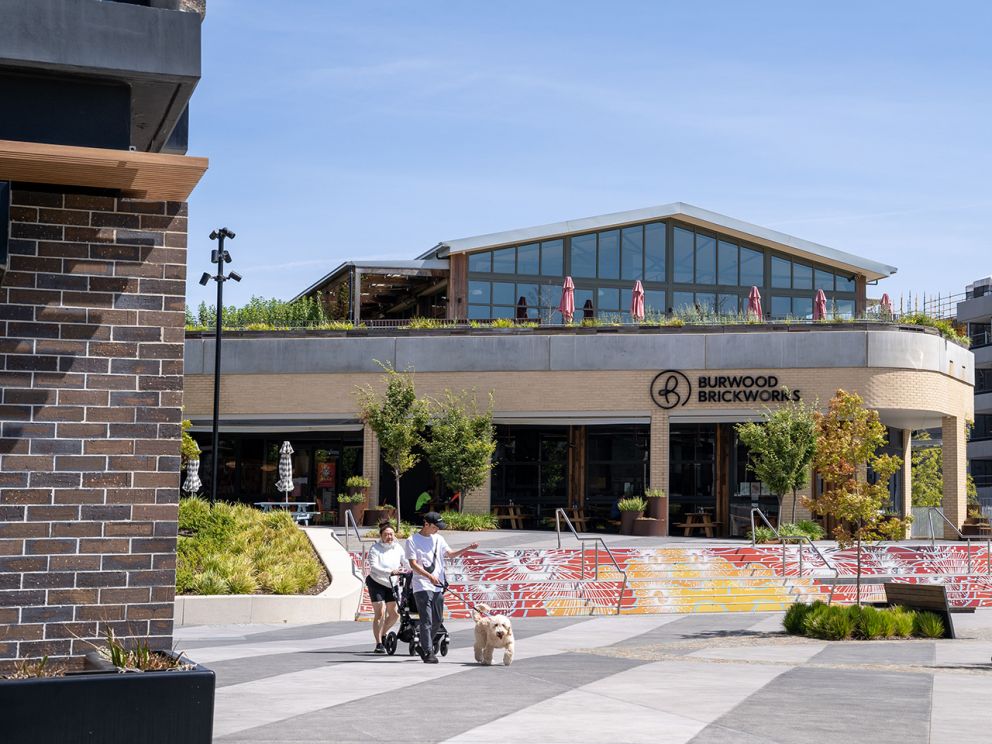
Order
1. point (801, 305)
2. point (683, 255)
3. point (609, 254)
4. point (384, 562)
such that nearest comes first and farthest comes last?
1. point (384, 562)
2. point (609, 254)
3. point (683, 255)
4. point (801, 305)

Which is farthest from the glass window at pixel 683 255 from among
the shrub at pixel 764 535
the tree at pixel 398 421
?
the shrub at pixel 764 535

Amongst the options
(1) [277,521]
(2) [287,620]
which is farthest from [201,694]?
(1) [277,521]

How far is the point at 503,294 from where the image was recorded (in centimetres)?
4806

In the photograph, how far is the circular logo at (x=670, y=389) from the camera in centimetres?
4075

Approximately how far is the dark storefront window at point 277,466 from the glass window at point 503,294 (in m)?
7.88

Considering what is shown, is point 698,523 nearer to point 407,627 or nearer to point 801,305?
point 801,305

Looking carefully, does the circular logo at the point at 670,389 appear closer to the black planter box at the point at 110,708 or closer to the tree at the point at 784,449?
the tree at the point at 784,449

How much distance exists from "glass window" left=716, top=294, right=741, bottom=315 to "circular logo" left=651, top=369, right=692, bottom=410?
32.9 feet

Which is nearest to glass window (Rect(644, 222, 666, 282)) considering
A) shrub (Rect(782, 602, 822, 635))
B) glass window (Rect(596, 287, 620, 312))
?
glass window (Rect(596, 287, 620, 312))

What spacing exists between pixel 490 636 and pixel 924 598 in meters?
9.16

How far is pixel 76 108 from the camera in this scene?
7.58 meters

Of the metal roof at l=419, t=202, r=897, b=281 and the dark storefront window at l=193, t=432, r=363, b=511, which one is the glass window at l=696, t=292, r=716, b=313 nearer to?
the metal roof at l=419, t=202, r=897, b=281

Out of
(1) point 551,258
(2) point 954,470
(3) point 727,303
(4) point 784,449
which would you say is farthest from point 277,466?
(2) point 954,470

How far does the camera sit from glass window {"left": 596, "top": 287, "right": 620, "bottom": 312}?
49.0 meters
